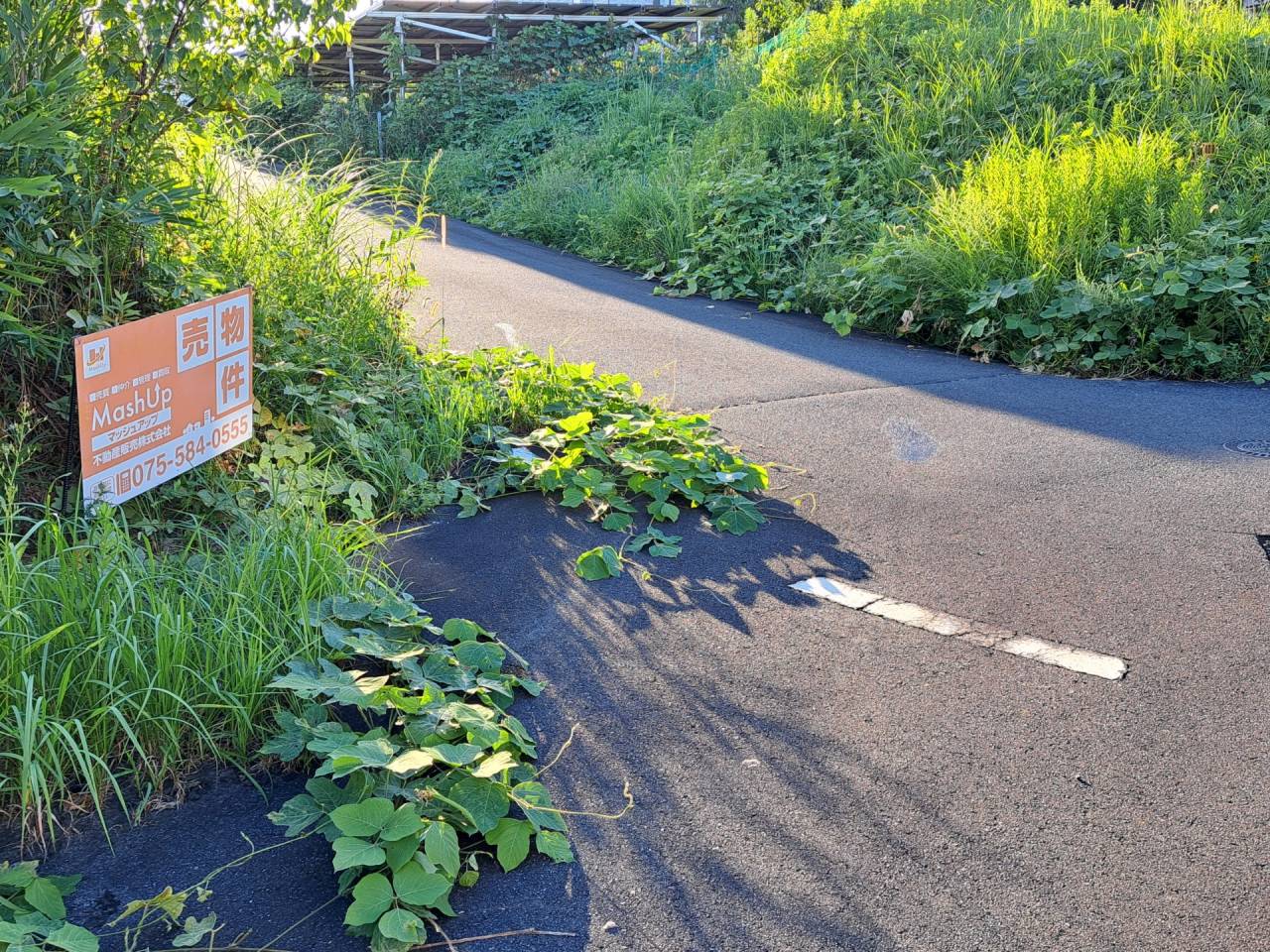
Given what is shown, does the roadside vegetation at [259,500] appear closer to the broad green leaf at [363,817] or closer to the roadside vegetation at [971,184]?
the broad green leaf at [363,817]

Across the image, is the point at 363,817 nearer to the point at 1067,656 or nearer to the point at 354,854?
the point at 354,854

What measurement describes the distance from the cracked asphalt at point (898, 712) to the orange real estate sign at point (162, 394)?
0.83 m

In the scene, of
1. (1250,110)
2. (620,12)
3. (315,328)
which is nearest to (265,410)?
(315,328)

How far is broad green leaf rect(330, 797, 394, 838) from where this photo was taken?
7.69 feet

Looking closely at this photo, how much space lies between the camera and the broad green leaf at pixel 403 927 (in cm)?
214

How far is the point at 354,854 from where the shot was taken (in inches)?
89.7

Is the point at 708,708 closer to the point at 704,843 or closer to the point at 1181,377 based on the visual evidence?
the point at 704,843

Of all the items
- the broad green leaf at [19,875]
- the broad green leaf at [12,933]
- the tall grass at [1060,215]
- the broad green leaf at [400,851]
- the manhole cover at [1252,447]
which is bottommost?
the broad green leaf at [19,875]

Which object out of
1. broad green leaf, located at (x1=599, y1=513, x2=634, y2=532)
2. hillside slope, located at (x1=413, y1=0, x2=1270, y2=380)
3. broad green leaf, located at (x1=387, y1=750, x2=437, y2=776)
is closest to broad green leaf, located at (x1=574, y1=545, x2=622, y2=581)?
broad green leaf, located at (x1=599, y1=513, x2=634, y2=532)

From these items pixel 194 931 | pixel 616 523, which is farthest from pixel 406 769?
pixel 616 523

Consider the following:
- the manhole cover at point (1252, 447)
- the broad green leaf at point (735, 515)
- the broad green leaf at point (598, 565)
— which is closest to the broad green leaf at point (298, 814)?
the broad green leaf at point (598, 565)

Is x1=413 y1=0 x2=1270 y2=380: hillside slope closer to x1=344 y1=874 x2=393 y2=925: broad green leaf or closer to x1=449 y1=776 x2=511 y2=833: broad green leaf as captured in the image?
x1=449 y1=776 x2=511 y2=833: broad green leaf

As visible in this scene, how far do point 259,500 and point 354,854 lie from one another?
84.4 inches

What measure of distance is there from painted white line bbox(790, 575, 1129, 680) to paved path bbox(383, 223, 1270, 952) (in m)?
0.06
